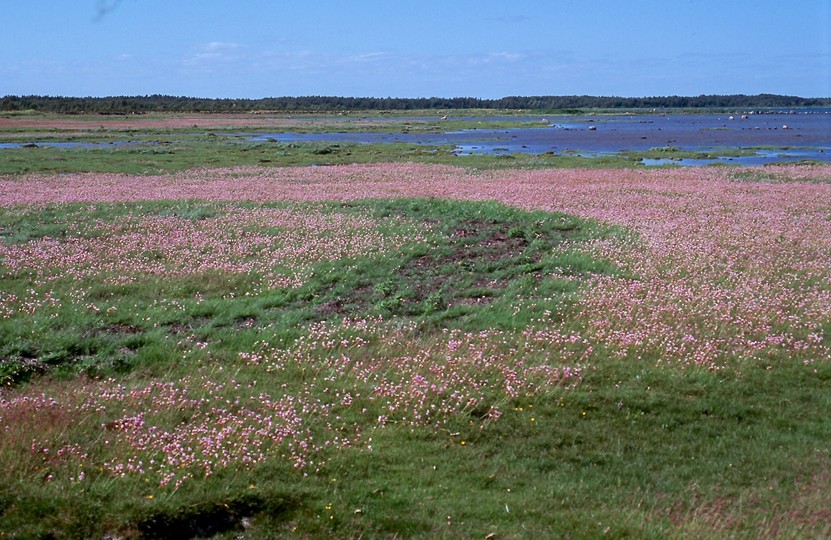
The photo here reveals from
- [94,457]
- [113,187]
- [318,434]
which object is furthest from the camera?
[113,187]

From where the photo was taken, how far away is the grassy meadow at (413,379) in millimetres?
7812

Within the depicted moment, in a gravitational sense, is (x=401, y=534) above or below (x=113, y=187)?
below

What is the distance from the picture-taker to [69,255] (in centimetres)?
1977

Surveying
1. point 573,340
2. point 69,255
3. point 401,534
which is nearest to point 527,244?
point 573,340

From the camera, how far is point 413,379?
11102 millimetres

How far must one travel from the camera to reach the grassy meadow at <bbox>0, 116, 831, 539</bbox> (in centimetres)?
781

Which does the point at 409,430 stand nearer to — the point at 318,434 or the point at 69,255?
the point at 318,434

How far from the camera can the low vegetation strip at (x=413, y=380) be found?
25.7 feet

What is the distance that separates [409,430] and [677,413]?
12.9ft

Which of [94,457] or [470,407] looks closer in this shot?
[94,457]

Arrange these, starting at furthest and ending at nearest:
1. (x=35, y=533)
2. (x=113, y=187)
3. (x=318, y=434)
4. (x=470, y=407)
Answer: (x=113, y=187)
(x=470, y=407)
(x=318, y=434)
(x=35, y=533)

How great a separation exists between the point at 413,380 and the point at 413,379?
1.3 inches

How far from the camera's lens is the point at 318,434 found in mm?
9516

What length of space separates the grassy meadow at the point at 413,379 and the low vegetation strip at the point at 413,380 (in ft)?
0.14
